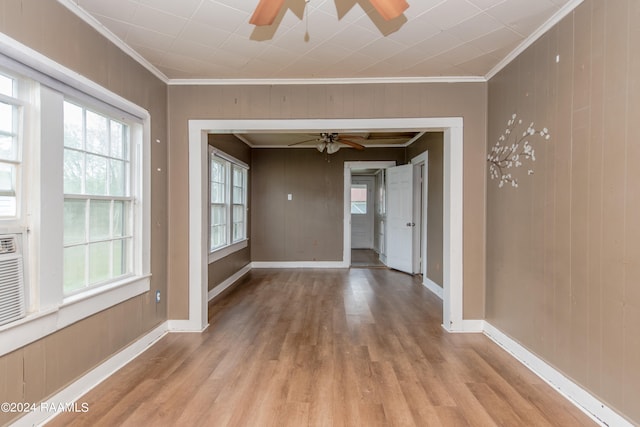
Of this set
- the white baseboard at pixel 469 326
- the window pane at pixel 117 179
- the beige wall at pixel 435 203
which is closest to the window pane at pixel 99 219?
the window pane at pixel 117 179

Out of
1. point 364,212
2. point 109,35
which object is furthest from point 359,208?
point 109,35

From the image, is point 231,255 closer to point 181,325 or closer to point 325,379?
point 181,325

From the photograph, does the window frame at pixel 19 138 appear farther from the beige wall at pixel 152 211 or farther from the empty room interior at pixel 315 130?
the beige wall at pixel 152 211

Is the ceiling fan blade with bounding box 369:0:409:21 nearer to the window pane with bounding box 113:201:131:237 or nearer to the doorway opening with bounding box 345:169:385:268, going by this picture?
the window pane with bounding box 113:201:131:237

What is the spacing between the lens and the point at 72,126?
216 centimetres

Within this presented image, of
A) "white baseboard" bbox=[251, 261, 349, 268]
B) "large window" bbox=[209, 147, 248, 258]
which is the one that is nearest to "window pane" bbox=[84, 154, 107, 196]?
"large window" bbox=[209, 147, 248, 258]

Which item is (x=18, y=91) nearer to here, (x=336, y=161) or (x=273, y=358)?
(x=273, y=358)

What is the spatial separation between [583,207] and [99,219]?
339 cm

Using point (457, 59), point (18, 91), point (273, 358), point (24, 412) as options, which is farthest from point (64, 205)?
point (457, 59)

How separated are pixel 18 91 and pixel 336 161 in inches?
212

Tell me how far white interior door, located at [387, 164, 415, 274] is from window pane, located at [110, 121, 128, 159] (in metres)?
4.52

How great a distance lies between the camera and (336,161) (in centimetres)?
675

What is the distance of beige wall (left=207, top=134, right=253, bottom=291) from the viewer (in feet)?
15.0

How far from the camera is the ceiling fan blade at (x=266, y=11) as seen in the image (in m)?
1.46
